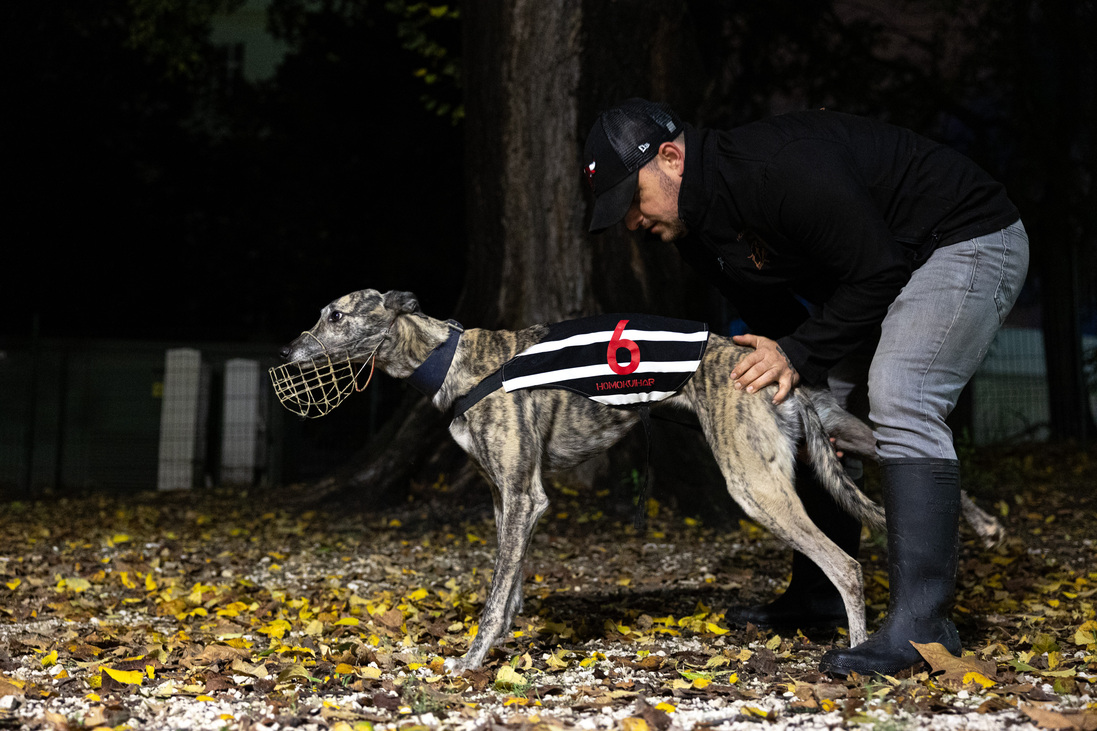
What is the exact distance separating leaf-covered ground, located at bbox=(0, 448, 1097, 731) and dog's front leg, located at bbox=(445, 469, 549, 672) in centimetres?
11

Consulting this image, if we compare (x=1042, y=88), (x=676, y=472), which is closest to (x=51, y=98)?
(x=676, y=472)

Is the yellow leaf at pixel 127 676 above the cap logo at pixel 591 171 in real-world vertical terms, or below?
below

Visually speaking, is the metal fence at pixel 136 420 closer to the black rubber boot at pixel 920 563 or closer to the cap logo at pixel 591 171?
the cap logo at pixel 591 171

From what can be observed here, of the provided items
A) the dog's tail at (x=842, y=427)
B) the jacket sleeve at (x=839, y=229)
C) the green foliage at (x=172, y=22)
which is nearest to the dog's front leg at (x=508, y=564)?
the dog's tail at (x=842, y=427)

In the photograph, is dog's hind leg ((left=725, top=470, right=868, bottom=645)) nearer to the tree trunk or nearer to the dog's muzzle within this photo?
the dog's muzzle

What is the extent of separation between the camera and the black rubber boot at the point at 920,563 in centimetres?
337

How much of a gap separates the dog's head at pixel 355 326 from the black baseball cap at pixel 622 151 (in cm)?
112

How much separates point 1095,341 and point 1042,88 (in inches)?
165

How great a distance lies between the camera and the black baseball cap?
352cm

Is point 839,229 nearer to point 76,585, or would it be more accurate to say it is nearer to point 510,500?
point 510,500

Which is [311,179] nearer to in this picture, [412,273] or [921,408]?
[412,273]

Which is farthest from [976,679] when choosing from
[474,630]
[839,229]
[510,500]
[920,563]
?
[474,630]

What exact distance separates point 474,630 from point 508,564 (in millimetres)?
711

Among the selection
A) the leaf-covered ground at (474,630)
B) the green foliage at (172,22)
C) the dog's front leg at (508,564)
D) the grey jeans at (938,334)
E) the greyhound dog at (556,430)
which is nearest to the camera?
the leaf-covered ground at (474,630)
